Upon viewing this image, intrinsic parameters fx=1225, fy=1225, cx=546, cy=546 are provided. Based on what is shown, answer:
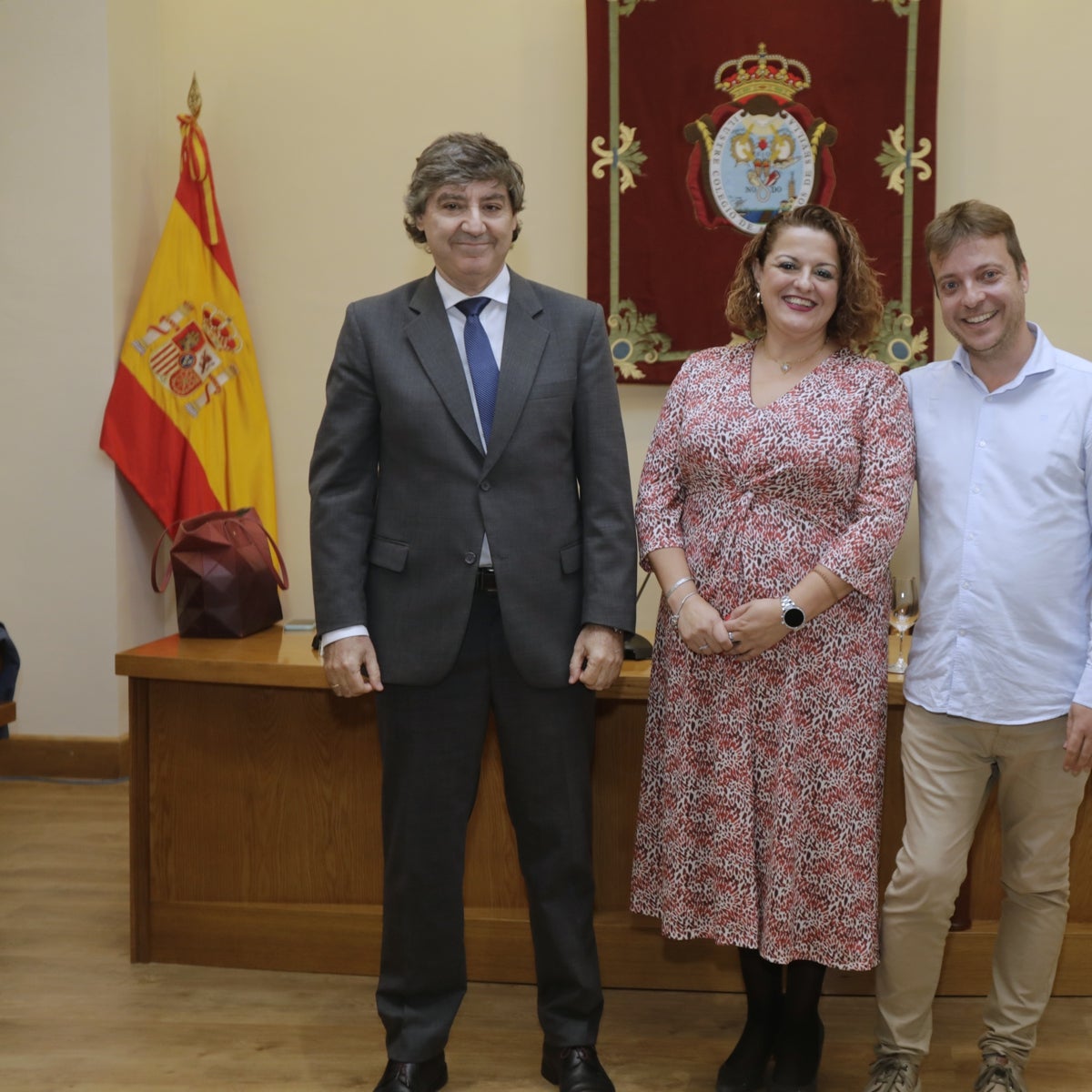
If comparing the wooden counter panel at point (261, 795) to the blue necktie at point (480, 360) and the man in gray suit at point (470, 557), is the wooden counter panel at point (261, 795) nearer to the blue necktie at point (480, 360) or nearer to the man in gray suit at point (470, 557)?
the man in gray suit at point (470, 557)

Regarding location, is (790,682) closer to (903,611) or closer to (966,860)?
(966,860)

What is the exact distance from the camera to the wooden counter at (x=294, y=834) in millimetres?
2650

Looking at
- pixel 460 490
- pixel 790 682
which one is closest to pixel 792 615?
pixel 790 682

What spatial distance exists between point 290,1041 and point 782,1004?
0.95 meters

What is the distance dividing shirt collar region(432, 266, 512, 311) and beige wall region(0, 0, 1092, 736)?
5.43 ft

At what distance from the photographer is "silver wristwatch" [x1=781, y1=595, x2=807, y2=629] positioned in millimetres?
1977

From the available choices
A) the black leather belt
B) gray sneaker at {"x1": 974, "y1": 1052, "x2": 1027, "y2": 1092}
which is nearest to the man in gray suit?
the black leather belt

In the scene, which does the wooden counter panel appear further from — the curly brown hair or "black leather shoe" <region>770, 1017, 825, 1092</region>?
the curly brown hair

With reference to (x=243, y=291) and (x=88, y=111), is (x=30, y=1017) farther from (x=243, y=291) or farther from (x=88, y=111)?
(x=88, y=111)

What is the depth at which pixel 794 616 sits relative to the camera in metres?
1.98

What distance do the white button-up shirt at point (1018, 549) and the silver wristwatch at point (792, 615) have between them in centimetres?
26

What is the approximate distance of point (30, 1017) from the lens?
97.1 inches

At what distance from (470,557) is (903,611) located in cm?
109

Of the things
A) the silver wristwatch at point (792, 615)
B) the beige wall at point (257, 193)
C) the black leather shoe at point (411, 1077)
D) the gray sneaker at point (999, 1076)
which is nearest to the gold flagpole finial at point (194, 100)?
the beige wall at point (257, 193)
